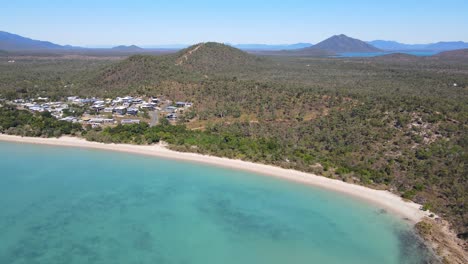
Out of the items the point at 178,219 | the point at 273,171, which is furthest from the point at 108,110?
the point at 178,219

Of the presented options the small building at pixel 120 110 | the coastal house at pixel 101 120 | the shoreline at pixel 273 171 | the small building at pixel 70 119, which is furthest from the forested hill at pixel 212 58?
the shoreline at pixel 273 171

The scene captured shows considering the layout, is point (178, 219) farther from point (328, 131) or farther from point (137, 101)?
point (137, 101)

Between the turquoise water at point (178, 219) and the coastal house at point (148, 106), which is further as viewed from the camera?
the coastal house at point (148, 106)

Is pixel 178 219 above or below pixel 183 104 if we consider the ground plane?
below

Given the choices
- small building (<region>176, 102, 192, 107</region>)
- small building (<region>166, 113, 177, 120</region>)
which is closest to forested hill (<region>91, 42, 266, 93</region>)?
small building (<region>176, 102, 192, 107</region>)

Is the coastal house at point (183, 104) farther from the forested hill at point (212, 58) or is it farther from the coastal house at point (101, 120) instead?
the forested hill at point (212, 58)

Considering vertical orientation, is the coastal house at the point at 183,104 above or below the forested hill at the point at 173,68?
below
